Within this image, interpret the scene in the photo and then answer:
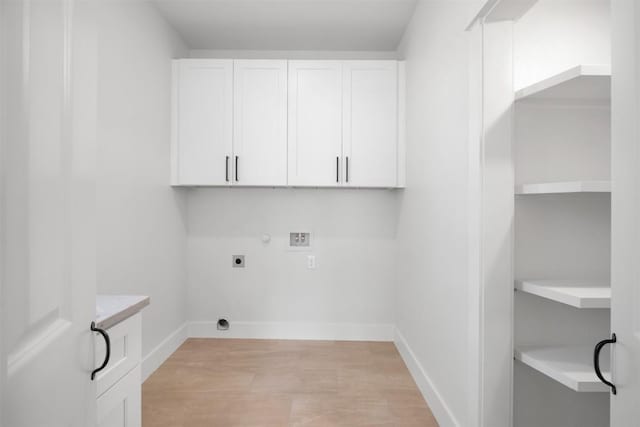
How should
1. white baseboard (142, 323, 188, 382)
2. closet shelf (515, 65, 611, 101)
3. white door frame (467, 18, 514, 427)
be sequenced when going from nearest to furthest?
closet shelf (515, 65, 611, 101)
white door frame (467, 18, 514, 427)
white baseboard (142, 323, 188, 382)

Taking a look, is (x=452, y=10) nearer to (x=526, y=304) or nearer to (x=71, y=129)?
(x=526, y=304)

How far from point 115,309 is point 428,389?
1.92 meters

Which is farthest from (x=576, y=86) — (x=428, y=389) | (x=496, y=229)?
(x=428, y=389)

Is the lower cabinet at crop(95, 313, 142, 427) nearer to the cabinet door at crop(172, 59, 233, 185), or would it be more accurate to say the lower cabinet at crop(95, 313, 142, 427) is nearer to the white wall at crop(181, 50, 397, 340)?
the cabinet door at crop(172, 59, 233, 185)

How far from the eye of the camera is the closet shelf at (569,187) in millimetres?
1306

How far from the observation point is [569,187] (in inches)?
53.4

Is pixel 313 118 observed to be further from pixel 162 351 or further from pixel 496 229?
pixel 162 351

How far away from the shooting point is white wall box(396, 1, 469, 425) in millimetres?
1841

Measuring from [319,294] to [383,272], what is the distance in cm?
62

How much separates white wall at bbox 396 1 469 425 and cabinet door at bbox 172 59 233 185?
149cm

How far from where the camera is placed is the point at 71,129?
0.74m

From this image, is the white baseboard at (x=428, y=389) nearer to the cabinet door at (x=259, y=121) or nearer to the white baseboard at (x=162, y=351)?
the cabinet door at (x=259, y=121)

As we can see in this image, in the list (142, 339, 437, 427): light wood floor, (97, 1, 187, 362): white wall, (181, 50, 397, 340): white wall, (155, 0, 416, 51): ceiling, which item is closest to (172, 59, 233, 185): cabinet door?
(97, 1, 187, 362): white wall

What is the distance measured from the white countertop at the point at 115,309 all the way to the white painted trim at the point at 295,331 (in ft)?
7.52
